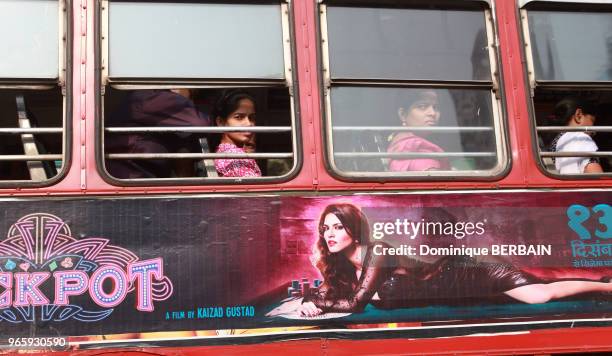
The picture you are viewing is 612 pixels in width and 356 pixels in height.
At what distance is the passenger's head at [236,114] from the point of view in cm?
339

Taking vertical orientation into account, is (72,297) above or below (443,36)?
below

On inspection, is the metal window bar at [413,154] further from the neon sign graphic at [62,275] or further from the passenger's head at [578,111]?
the neon sign graphic at [62,275]

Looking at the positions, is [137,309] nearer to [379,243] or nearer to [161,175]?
[161,175]

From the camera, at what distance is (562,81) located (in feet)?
11.8

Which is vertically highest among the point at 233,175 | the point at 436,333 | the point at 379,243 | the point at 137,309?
the point at 233,175

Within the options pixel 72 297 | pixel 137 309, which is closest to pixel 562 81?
pixel 137 309

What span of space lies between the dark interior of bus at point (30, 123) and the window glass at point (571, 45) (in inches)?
103

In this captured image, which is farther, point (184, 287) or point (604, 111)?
point (604, 111)

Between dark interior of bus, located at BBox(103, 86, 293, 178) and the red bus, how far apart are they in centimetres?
1

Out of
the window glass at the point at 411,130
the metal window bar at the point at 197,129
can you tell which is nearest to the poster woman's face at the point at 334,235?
the window glass at the point at 411,130

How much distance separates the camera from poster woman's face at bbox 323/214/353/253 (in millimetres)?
3256

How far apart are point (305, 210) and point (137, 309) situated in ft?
3.15

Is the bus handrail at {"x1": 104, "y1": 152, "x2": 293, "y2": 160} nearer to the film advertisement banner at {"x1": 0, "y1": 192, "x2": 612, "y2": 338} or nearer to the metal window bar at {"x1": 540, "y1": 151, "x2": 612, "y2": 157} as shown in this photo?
the film advertisement banner at {"x1": 0, "y1": 192, "x2": 612, "y2": 338}

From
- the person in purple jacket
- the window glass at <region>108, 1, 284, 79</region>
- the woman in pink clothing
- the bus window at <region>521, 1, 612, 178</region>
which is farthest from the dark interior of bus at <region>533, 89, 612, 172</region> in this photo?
the person in purple jacket
